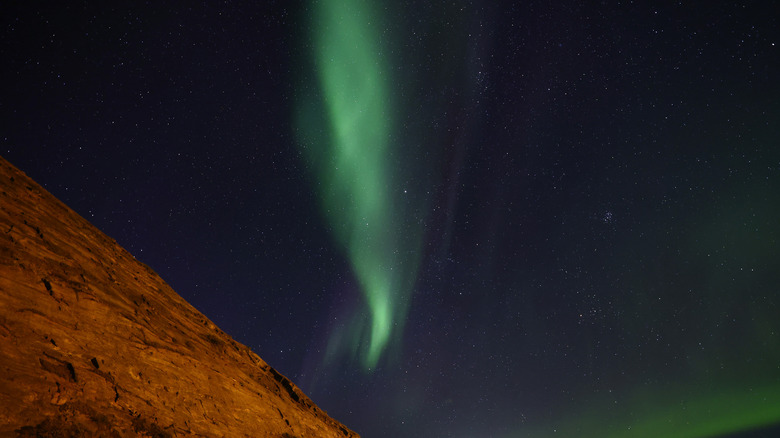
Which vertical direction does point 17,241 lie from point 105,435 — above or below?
above

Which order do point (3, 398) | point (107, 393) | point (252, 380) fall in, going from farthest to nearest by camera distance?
point (252, 380)
point (107, 393)
point (3, 398)

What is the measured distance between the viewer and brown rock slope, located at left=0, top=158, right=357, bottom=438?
5113 millimetres

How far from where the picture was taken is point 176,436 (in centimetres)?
652

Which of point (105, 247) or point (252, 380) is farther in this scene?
point (252, 380)

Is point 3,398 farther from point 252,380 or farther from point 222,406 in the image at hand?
point 252,380

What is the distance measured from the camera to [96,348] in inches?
245

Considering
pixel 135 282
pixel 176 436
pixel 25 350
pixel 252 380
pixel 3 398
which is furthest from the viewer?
pixel 252 380

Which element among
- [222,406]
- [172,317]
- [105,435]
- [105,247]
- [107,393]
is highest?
[105,247]

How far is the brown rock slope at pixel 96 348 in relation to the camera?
5.11 metres

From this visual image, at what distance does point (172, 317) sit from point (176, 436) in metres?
3.40

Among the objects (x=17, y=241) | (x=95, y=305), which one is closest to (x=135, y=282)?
(x=95, y=305)

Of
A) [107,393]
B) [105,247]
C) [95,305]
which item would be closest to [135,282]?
[105,247]

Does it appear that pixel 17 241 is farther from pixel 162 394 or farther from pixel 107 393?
pixel 162 394

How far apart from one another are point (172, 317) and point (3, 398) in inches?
184
